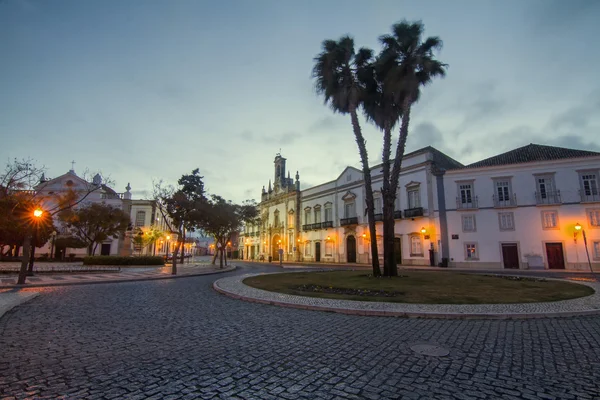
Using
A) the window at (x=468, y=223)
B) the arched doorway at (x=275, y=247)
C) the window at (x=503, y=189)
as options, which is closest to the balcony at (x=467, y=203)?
the window at (x=468, y=223)

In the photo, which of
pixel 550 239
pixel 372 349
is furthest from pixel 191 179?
pixel 550 239

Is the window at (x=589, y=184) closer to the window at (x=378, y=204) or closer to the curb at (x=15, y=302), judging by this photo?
the window at (x=378, y=204)

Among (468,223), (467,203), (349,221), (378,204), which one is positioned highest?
(378,204)

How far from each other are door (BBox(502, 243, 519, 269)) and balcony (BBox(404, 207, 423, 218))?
7.76m

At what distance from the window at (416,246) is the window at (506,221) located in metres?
7.45

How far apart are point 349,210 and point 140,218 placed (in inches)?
1476

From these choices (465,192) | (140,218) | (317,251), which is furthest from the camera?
(140,218)

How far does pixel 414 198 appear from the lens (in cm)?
3359

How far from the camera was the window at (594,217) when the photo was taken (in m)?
25.1

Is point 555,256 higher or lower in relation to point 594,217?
lower

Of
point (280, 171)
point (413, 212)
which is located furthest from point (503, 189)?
point (280, 171)

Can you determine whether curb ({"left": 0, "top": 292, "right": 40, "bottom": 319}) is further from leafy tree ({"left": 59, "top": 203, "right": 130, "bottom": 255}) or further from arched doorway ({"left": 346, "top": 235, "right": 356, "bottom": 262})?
arched doorway ({"left": 346, "top": 235, "right": 356, "bottom": 262})

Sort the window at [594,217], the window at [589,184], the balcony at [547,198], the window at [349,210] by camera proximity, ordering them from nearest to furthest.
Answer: the window at [594,217] → the window at [589,184] → the balcony at [547,198] → the window at [349,210]

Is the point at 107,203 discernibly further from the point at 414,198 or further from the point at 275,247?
the point at 414,198
